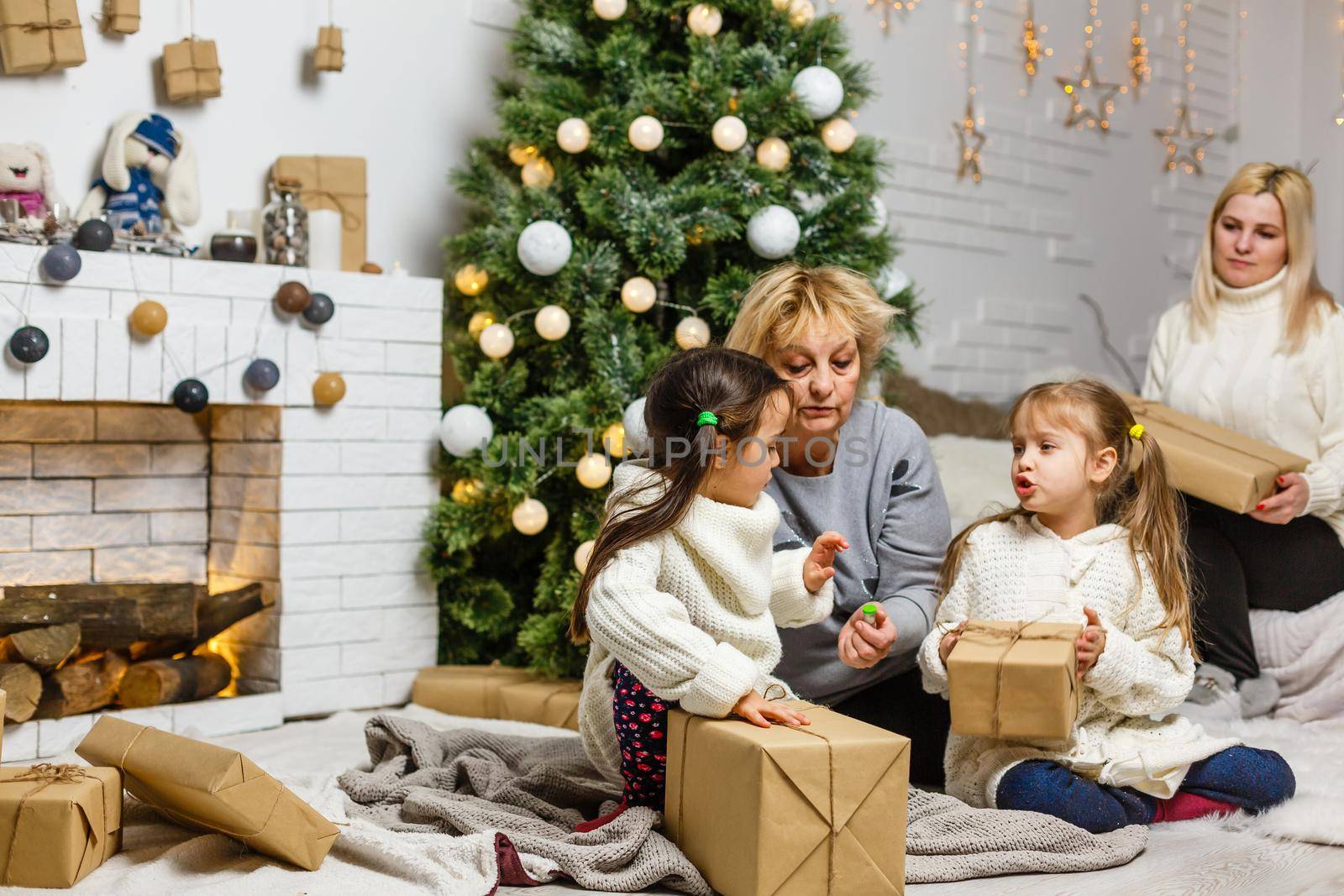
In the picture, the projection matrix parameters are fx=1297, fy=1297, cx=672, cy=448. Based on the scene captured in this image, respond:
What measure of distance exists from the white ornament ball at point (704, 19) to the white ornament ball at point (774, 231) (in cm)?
40

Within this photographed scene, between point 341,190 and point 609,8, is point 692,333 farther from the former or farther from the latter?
point 341,190

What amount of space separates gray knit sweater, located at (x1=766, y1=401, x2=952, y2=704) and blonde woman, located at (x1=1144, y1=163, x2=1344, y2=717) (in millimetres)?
626

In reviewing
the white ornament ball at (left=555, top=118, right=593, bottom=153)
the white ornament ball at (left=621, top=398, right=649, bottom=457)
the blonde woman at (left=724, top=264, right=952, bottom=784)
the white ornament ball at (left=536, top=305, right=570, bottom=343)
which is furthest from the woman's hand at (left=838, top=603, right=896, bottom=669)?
the white ornament ball at (left=555, top=118, right=593, bottom=153)

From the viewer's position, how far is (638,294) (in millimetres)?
2637

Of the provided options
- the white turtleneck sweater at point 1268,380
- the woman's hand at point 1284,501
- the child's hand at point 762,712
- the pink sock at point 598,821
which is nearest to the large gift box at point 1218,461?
the woman's hand at point 1284,501

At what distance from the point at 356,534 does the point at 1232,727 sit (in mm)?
1775

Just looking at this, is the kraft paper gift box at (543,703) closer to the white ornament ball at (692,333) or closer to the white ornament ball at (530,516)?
the white ornament ball at (530,516)

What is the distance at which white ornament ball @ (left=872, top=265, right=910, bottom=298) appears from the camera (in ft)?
8.87

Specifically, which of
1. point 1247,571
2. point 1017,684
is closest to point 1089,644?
point 1017,684

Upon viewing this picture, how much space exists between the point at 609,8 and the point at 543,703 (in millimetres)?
1437

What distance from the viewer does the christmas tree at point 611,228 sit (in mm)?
2627

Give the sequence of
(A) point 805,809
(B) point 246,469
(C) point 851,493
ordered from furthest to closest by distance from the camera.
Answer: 1. (B) point 246,469
2. (C) point 851,493
3. (A) point 805,809

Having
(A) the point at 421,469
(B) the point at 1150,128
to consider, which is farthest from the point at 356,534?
(B) the point at 1150,128

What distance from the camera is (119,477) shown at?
2672 millimetres
